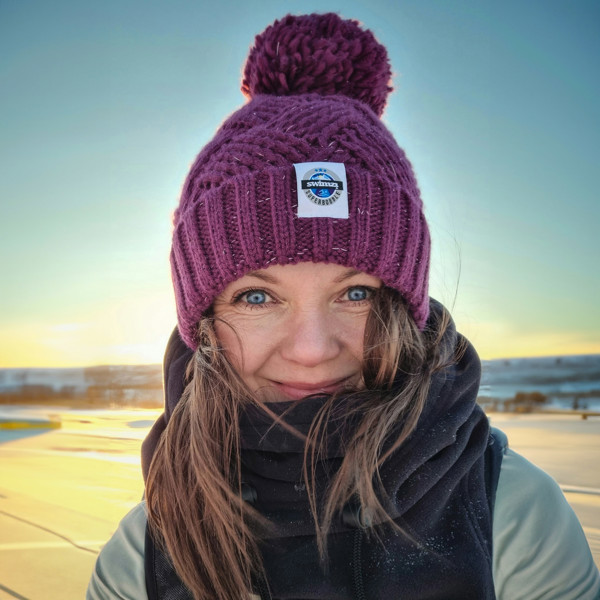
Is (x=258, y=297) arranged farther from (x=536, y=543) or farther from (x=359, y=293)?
(x=536, y=543)

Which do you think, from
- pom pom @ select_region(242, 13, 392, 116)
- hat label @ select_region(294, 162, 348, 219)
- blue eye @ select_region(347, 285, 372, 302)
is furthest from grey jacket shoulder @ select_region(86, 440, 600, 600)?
pom pom @ select_region(242, 13, 392, 116)

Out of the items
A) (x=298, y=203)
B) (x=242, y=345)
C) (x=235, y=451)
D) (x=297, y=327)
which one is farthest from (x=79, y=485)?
(x=298, y=203)

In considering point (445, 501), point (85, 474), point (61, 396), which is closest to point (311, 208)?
point (445, 501)

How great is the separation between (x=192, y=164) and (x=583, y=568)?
1702 mm

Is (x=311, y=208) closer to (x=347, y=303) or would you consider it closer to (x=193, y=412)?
(x=347, y=303)

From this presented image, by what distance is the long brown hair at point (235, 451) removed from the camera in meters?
1.49

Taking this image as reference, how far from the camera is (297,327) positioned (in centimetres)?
153

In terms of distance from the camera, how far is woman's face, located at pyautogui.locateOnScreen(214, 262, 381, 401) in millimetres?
1521

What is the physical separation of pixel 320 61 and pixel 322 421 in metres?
1.27

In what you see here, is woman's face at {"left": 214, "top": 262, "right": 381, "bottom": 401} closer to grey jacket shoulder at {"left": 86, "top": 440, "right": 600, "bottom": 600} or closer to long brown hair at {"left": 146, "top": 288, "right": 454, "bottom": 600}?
long brown hair at {"left": 146, "top": 288, "right": 454, "bottom": 600}

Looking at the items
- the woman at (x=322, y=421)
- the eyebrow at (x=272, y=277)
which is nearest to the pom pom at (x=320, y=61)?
the woman at (x=322, y=421)

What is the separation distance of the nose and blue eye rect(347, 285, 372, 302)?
4.2 inches

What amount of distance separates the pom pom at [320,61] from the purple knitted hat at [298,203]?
2.1 inches

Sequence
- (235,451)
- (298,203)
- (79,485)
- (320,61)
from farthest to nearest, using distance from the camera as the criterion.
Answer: (79,485) < (320,61) < (235,451) < (298,203)
